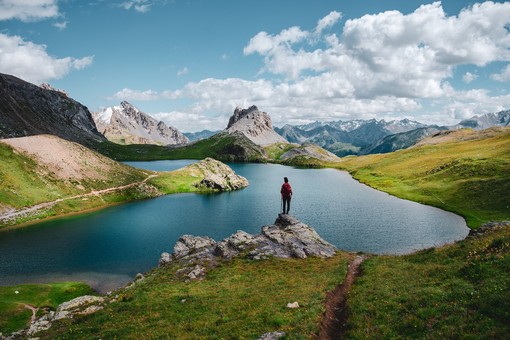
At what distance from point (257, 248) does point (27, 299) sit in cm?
3543

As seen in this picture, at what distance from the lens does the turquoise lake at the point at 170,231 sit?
6694 centimetres

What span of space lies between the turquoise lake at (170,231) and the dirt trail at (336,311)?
121ft

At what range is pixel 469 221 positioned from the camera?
92125mm

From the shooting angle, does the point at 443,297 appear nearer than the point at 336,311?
Yes

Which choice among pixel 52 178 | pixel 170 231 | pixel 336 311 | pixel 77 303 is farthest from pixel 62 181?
pixel 336 311

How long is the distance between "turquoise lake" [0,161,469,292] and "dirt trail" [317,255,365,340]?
121ft

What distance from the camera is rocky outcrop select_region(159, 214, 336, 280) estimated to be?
51.8 meters

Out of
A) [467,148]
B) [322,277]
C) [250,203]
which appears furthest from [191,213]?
[467,148]

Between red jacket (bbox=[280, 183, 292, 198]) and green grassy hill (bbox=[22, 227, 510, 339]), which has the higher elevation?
red jacket (bbox=[280, 183, 292, 198])

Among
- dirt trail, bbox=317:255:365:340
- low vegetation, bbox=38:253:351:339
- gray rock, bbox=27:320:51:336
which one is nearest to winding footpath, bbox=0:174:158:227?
low vegetation, bbox=38:253:351:339

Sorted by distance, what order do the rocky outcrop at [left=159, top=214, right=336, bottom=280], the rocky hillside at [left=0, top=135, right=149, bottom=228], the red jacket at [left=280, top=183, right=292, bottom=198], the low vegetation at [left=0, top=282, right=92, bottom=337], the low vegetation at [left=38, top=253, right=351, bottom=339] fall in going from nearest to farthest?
the low vegetation at [left=38, top=253, right=351, bottom=339] → the low vegetation at [left=0, top=282, right=92, bottom=337] → the rocky outcrop at [left=159, top=214, right=336, bottom=280] → the red jacket at [left=280, top=183, right=292, bottom=198] → the rocky hillside at [left=0, top=135, right=149, bottom=228]

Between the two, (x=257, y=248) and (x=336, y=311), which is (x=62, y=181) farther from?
(x=336, y=311)

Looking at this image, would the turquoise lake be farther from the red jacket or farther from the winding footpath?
the red jacket

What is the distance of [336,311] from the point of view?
95.0 feet
